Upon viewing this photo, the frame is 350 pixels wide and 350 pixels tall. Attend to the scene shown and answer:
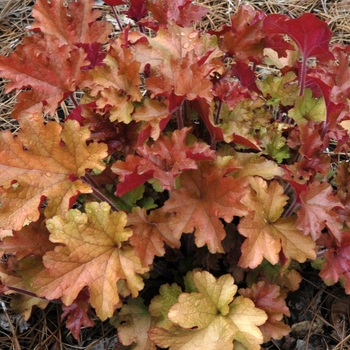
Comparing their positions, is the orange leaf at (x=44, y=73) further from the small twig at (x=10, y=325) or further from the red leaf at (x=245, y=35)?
the small twig at (x=10, y=325)

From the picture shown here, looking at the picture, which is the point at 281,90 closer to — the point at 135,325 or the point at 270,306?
the point at 270,306

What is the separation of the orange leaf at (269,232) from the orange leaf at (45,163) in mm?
538

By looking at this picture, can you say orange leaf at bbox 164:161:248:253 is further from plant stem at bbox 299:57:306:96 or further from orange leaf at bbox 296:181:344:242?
plant stem at bbox 299:57:306:96

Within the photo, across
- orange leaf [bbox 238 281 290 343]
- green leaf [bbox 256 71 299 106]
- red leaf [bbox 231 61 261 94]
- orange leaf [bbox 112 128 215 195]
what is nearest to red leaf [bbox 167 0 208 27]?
red leaf [bbox 231 61 261 94]

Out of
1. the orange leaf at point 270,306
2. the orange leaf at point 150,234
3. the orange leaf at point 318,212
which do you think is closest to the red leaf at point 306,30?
the orange leaf at point 318,212

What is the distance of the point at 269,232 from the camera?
1.57 m

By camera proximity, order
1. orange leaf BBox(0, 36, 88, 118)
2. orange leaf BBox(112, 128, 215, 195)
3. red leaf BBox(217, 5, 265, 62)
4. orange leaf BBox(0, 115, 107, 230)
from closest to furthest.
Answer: orange leaf BBox(112, 128, 215, 195), orange leaf BBox(0, 115, 107, 230), orange leaf BBox(0, 36, 88, 118), red leaf BBox(217, 5, 265, 62)

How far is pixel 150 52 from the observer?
177 cm

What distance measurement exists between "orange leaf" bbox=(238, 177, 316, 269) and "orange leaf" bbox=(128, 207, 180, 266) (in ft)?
0.83

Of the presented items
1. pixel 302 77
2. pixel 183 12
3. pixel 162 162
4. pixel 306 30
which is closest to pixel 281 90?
pixel 302 77

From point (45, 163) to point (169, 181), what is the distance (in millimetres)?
466

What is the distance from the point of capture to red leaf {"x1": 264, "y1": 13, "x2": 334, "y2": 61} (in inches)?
63.6

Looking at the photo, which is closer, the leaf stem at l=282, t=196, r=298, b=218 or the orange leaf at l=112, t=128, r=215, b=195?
the orange leaf at l=112, t=128, r=215, b=195

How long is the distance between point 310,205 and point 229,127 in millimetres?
464
